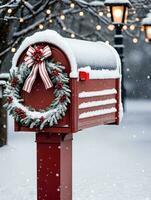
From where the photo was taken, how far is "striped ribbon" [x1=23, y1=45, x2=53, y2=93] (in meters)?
5.68

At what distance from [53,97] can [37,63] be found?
0.33 m

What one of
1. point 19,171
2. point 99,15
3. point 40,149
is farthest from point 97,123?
point 99,15

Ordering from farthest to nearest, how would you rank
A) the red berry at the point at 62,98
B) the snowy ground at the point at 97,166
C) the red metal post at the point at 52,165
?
the snowy ground at the point at 97,166 < the red metal post at the point at 52,165 < the red berry at the point at 62,98

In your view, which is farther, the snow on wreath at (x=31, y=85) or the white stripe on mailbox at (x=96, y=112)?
the white stripe on mailbox at (x=96, y=112)

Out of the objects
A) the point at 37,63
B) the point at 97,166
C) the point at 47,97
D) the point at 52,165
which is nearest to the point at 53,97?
the point at 47,97

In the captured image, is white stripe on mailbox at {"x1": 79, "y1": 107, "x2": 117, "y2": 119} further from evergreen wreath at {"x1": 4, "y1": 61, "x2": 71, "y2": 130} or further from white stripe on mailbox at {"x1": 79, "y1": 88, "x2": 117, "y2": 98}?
evergreen wreath at {"x1": 4, "y1": 61, "x2": 71, "y2": 130}

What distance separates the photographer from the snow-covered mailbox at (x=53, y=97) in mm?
5688

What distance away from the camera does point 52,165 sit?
5.94 meters

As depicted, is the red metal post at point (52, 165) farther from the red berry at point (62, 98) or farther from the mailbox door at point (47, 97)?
the red berry at point (62, 98)

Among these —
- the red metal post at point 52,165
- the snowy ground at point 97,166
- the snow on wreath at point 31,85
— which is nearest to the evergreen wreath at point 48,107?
the snow on wreath at point 31,85

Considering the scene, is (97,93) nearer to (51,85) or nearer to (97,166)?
(51,85)

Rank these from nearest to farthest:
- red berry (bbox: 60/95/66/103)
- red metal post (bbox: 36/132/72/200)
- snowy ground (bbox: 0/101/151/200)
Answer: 1. red berry (bbox: 60/95/66/103)
2. red metal post (bbox: 36/132/72/200)
3. snowy ground (bbox: 0/101/151/200)

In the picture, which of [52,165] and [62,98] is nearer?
[62,98]

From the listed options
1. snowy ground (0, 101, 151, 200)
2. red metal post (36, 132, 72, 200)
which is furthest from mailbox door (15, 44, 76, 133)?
snowy ground (0, 101, 151, 200)
